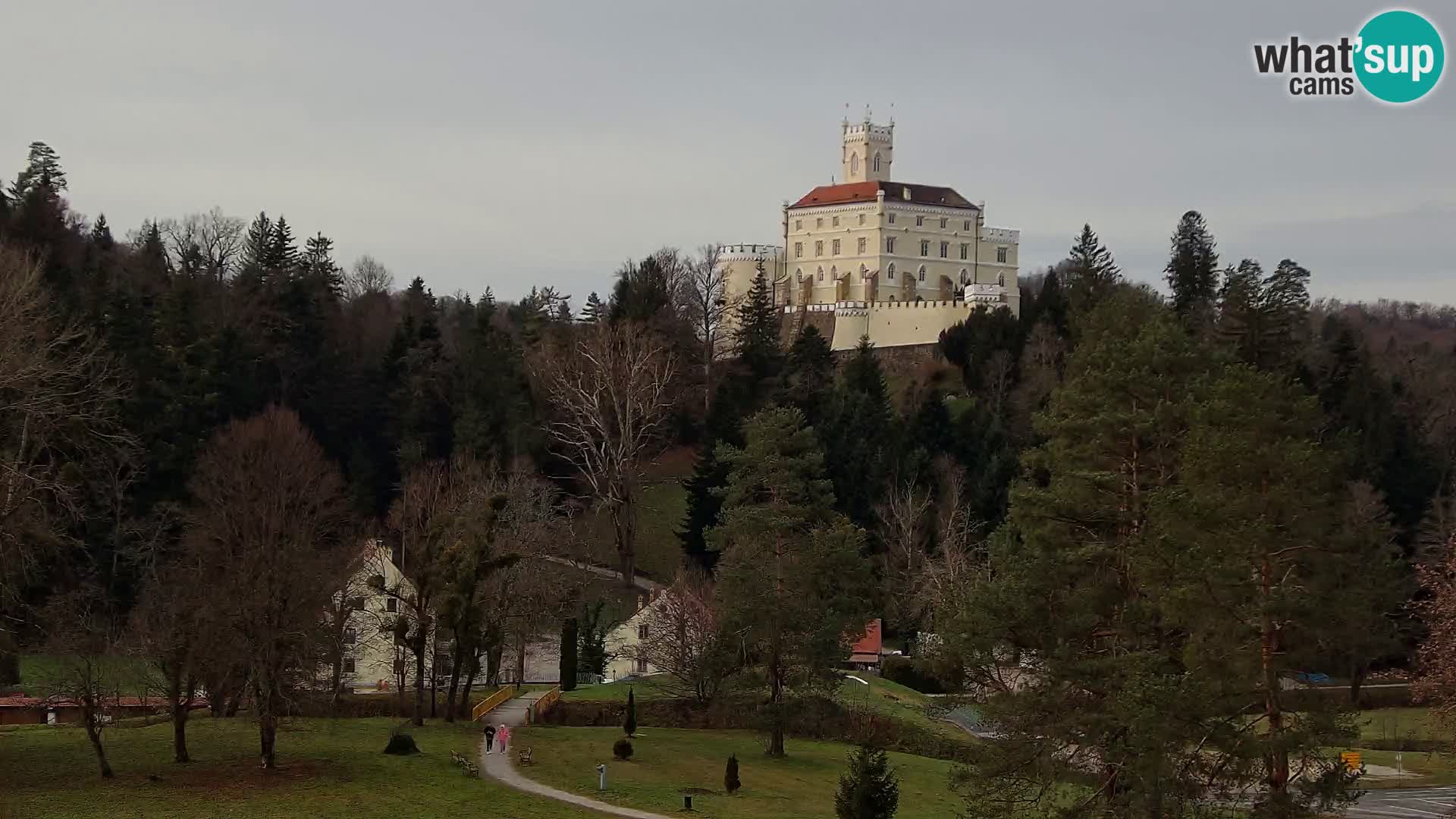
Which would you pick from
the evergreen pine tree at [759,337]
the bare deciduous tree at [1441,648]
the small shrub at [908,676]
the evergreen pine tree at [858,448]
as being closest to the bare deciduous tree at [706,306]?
the evergreen pine tree at [759,337]

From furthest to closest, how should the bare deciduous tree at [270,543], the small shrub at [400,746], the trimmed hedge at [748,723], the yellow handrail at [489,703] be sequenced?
the trimmed hedge at [748,723] < the yellow handrail at [489,703] < the small shrub at [400,746] < the bare deciduous tree at [270,543]

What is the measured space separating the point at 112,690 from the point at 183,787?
2.76 m

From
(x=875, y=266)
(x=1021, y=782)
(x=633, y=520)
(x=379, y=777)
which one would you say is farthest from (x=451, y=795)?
(x=875, y=266)

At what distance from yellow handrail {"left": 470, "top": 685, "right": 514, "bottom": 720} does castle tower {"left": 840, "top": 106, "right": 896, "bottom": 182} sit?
248 feet

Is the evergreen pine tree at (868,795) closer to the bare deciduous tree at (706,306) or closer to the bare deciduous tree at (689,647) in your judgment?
the bare deciduous tree at (689,647)

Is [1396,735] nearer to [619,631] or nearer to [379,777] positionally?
[619,631]

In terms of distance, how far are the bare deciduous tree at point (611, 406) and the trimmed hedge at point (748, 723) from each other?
715 inches

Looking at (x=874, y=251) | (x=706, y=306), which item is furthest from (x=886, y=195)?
(x=706, y=306)

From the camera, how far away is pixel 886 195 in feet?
368

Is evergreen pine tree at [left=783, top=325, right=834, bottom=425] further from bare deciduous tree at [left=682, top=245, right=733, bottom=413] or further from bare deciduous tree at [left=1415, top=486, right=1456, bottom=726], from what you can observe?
bare deciduous tree at [left=1415, top=486, right=1456, bottom=726]

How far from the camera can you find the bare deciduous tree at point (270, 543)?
108 ft

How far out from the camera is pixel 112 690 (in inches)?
1259

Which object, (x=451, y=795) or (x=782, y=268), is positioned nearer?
(x=451, y=795)

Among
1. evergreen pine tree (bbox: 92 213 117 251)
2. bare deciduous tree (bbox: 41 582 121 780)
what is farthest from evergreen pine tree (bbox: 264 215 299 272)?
bare deciduous tree (bbox: 41 582 121 780)
